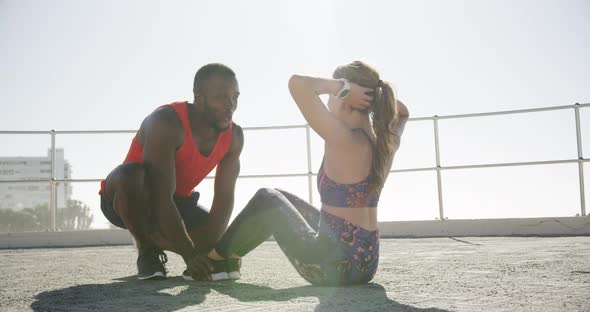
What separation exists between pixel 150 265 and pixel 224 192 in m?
0.64

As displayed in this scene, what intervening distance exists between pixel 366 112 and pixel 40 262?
3.46m

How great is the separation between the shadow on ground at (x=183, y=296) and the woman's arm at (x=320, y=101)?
0.72 metres

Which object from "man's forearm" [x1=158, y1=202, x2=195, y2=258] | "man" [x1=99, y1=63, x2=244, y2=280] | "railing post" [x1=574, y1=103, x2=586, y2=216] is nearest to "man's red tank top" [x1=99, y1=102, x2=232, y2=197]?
"man" [x1=99, y1=63, x2=244, y2=280]

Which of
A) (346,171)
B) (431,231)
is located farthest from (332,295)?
(431,231)

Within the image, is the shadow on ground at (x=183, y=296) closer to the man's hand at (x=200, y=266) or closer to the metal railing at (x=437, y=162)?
the man's hand at (x=200, y=266)

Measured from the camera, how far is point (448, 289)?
273 centimetres

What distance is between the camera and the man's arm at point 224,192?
3653 millimetres

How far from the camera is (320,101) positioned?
2740 mm

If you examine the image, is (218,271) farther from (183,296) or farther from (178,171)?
(178,171)

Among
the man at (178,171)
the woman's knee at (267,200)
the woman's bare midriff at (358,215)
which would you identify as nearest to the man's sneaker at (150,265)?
the man at (178,171)

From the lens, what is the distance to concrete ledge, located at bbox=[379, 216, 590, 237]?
269 inches

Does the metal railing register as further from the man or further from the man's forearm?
the man's forearm

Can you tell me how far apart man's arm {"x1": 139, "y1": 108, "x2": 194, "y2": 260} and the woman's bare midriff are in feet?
2.87

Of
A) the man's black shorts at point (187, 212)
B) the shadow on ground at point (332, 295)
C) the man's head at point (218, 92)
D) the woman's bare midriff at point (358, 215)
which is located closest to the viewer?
the shadow on ground at point (332, 295)
